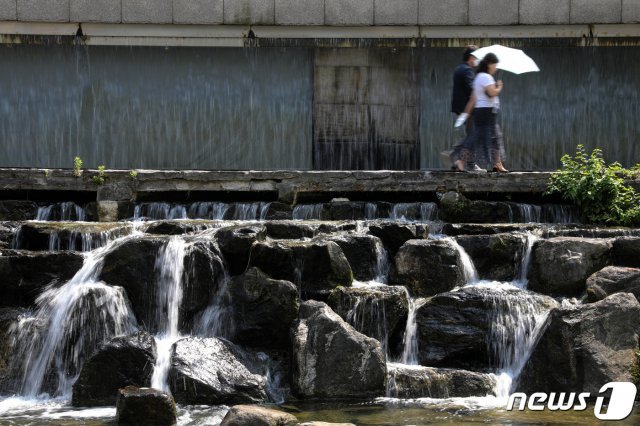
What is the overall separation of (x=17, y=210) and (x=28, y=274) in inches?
146

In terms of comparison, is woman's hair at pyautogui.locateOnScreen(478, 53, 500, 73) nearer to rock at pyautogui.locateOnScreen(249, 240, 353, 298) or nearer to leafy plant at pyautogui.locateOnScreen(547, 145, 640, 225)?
leafy plant at pyautogui.locateOnScreen(547, 145, 640, 225)

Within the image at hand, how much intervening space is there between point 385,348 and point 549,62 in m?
9.70

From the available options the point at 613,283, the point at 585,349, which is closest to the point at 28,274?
the point at 585,349

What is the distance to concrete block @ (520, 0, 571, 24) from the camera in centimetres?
1806

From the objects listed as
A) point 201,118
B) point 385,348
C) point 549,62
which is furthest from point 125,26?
point 385,348

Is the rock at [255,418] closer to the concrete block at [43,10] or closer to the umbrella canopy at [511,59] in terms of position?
the umbrella canopy at [511,59]

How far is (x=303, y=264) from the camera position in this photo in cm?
1152

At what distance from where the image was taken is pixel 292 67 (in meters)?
18.9

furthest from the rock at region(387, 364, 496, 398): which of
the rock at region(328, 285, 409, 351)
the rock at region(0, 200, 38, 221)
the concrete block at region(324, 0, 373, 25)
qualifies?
the concrete block at region(324, 0, 373, 25)

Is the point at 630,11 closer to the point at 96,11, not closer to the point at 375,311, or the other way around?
the point at 96,11

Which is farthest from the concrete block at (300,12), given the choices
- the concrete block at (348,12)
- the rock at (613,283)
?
the rock at (613,283)

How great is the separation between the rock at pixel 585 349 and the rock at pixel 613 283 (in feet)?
2.11

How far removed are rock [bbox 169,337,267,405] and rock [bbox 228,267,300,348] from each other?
46 centimetres

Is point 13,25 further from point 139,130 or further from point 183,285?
point 183,285
